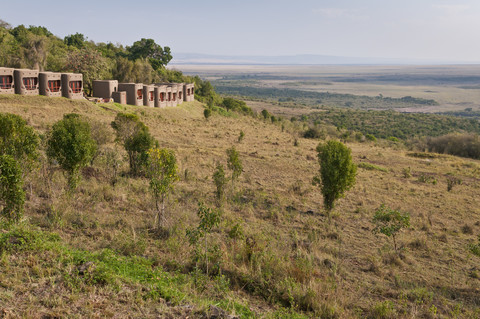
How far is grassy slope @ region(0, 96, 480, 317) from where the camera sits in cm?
616

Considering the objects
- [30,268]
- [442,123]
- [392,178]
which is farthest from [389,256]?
[442,123]

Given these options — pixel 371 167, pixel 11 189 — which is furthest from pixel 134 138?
pixel 371 167

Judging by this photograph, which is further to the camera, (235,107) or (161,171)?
(235,107)

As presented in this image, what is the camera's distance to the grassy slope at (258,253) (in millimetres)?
6156

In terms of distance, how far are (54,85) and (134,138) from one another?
823 inches

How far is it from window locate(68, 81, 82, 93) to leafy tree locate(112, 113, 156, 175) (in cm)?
1864

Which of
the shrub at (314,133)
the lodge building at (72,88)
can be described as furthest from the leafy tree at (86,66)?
the shrub at (314,133)

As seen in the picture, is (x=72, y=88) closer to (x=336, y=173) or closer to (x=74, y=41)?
(x=336, y=173)

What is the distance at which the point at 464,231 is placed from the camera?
14297 mm

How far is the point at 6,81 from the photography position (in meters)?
29.1

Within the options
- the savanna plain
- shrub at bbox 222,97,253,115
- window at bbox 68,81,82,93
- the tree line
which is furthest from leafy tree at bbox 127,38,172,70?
the savanna plain

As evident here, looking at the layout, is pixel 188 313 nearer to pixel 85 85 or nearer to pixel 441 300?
pixel 441 300

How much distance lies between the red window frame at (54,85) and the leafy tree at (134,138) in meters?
18.3

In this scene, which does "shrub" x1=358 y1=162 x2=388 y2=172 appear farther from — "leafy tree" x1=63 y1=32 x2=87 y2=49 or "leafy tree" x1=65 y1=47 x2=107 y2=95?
"leafy tree" x1=63 y1=32 x2=87 y2=49
